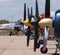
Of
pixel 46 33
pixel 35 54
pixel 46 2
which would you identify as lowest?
pixel 35 54

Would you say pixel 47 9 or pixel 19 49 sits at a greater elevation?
pixel 47 9

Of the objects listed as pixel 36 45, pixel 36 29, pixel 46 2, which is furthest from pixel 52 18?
pixel 36 45

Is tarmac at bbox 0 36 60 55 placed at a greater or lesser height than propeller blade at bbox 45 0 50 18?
lesser

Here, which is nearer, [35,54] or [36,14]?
[36,14]

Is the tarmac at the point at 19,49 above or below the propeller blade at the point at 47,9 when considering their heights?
below

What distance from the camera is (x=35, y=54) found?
81.1ft

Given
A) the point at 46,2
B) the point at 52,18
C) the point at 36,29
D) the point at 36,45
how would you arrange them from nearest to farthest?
the point at 52,18
the point at 46,2
the point at 36,29
the point at 36,45

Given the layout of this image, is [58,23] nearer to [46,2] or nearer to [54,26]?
[54,26]

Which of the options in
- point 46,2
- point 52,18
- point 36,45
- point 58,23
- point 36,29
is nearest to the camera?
point 58,23

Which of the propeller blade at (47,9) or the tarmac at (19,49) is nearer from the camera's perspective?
the propeller blade at (47,9)

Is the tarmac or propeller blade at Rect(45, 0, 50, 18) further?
the tarmac

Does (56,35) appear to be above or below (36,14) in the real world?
below

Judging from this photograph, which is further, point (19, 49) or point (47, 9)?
point (19, 49)

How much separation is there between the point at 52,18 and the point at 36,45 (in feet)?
25.0
